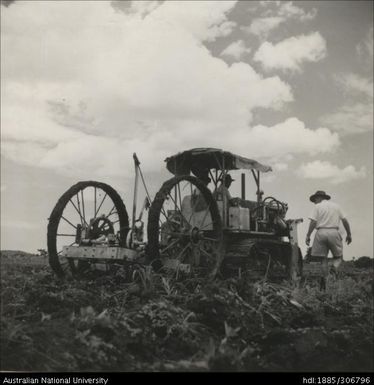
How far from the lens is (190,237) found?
8766 millimetres

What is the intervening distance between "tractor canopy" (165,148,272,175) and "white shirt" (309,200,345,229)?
179 cm

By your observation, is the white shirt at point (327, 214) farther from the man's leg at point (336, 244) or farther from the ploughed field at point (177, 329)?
the ploughed field at point (177, 329)

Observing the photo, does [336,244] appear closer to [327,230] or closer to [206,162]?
[327,230]

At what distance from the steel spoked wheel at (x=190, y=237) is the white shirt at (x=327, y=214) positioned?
1781 millimetres

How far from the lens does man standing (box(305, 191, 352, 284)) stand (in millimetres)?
9062

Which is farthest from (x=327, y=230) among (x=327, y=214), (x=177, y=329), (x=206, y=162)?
(x=177, y=329)

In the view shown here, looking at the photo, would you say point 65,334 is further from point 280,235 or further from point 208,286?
Answer: point 280,235

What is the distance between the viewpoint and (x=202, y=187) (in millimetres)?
8852

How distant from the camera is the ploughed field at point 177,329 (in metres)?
4.80

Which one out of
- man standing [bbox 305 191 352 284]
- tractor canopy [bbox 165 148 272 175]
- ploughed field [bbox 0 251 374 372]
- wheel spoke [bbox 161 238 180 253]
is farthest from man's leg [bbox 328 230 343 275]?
wheel spoke [bbox 161 238 180 253]

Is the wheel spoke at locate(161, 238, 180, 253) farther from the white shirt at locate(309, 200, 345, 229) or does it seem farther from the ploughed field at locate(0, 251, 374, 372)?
the white shirt at locate(309, 200, 345, 229)

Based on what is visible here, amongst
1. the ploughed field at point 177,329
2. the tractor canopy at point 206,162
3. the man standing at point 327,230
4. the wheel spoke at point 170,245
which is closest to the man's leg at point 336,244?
the man standing at point 327,230

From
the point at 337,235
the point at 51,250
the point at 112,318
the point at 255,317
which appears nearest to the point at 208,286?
the point at 255,317

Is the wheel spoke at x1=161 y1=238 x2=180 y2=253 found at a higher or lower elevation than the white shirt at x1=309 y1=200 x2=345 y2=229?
lower
